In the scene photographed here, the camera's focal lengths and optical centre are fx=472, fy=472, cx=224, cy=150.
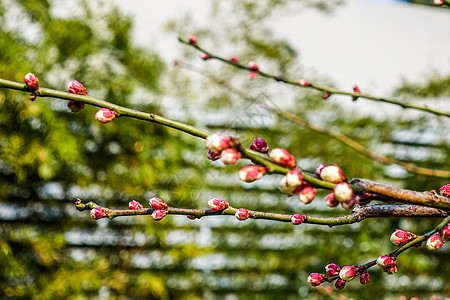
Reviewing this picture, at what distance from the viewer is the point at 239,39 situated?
2.35m

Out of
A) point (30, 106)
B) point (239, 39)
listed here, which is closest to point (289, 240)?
point (239, 39)

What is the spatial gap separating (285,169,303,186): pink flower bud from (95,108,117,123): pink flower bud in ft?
0.53

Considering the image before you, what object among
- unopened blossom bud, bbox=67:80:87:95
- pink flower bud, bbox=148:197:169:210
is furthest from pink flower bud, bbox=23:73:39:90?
pink flower bud, bbox=148:197:169:210

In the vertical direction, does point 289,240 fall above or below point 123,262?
above

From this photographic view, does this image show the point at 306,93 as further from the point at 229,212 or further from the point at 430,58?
the point at 229,212

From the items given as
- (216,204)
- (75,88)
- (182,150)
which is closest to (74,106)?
(75,88)

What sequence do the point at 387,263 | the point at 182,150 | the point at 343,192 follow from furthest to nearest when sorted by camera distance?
the point at 182,150, the point at 387,263, the point at 343,192

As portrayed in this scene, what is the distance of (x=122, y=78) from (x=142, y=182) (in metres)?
0.40

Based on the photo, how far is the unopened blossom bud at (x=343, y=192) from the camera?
281mm

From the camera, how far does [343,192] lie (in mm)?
281

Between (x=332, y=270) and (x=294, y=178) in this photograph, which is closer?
(x=294, y=178)

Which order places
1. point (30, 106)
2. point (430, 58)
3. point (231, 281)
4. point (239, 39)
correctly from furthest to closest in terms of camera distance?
point (430, 58) → point (239, 39) → point (231, 281) → point (30, 106)

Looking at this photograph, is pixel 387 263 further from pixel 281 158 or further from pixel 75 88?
pixel 75 88

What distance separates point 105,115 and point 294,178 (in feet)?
0.57
